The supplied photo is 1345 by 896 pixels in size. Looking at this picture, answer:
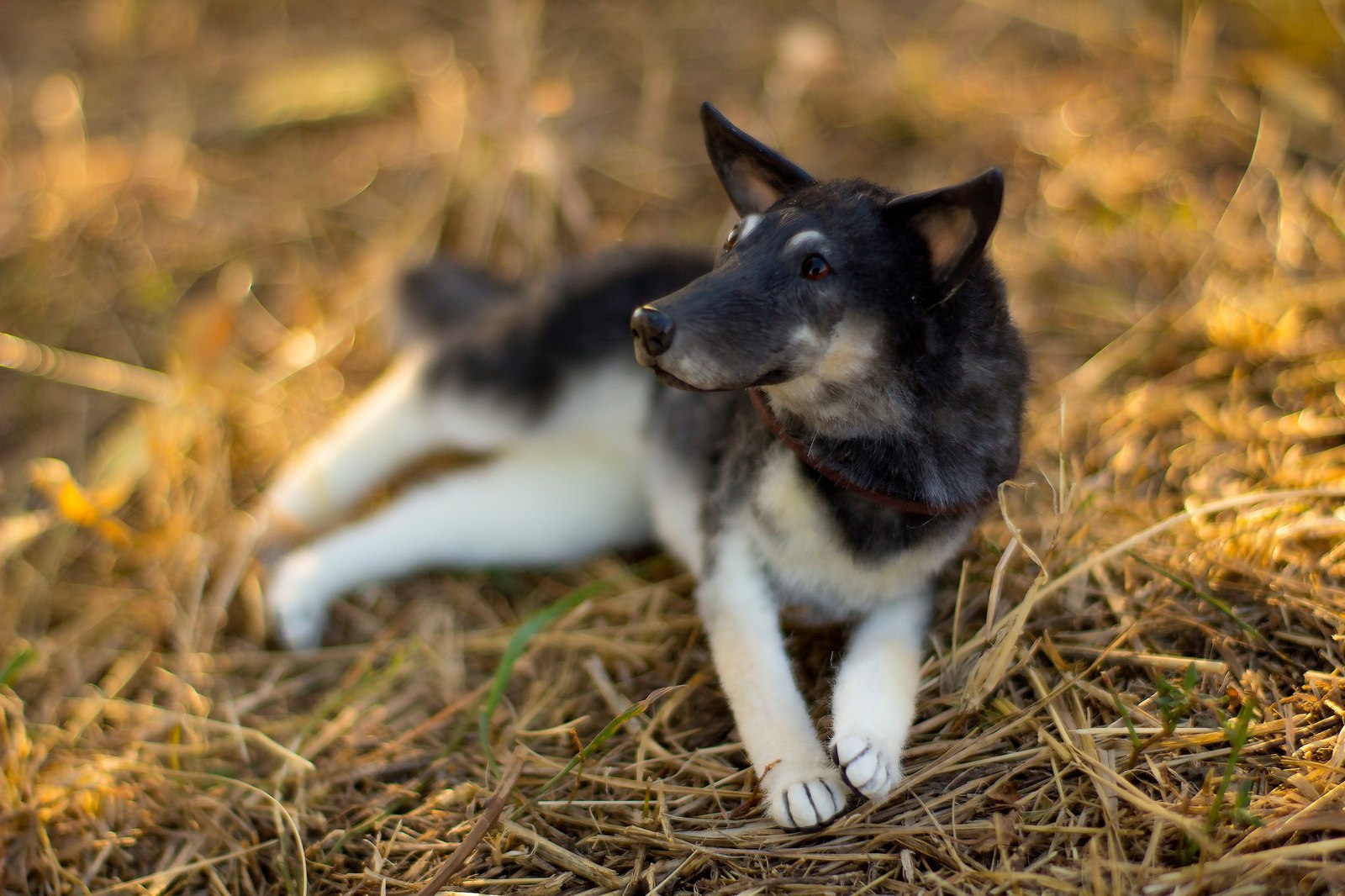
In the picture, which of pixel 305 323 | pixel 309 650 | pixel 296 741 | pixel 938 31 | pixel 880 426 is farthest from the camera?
pixel 938 31

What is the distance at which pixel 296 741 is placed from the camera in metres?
2.81

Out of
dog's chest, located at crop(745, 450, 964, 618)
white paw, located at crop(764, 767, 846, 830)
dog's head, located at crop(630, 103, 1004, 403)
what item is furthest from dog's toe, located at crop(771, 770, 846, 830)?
dog's head, located at crop(630, 103, 1004, 403)

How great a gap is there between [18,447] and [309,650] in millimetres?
1710

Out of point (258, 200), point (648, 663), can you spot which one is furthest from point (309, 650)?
point (258, 200)

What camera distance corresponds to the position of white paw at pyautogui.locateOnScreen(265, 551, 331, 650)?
3.25m

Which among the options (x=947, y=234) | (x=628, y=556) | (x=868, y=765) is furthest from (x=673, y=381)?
(x=628, y=556)

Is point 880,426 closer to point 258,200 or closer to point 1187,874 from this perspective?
point 1187,874

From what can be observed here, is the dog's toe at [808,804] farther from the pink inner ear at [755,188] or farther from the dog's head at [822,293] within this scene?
the pink inner ear at [755,188]

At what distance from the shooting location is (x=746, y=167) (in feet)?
7.96

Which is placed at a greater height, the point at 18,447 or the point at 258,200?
the point at 258,200

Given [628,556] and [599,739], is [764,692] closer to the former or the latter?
[599,739]

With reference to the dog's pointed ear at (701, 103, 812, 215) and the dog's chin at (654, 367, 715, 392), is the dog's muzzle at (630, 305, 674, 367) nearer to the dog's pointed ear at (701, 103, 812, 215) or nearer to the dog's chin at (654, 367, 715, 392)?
the dog's chin at (654, 367, 715, 392)

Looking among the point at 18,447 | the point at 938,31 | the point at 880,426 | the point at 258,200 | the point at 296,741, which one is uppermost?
the point at 938,31

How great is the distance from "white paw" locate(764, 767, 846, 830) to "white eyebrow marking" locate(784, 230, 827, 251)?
48.1 inches
